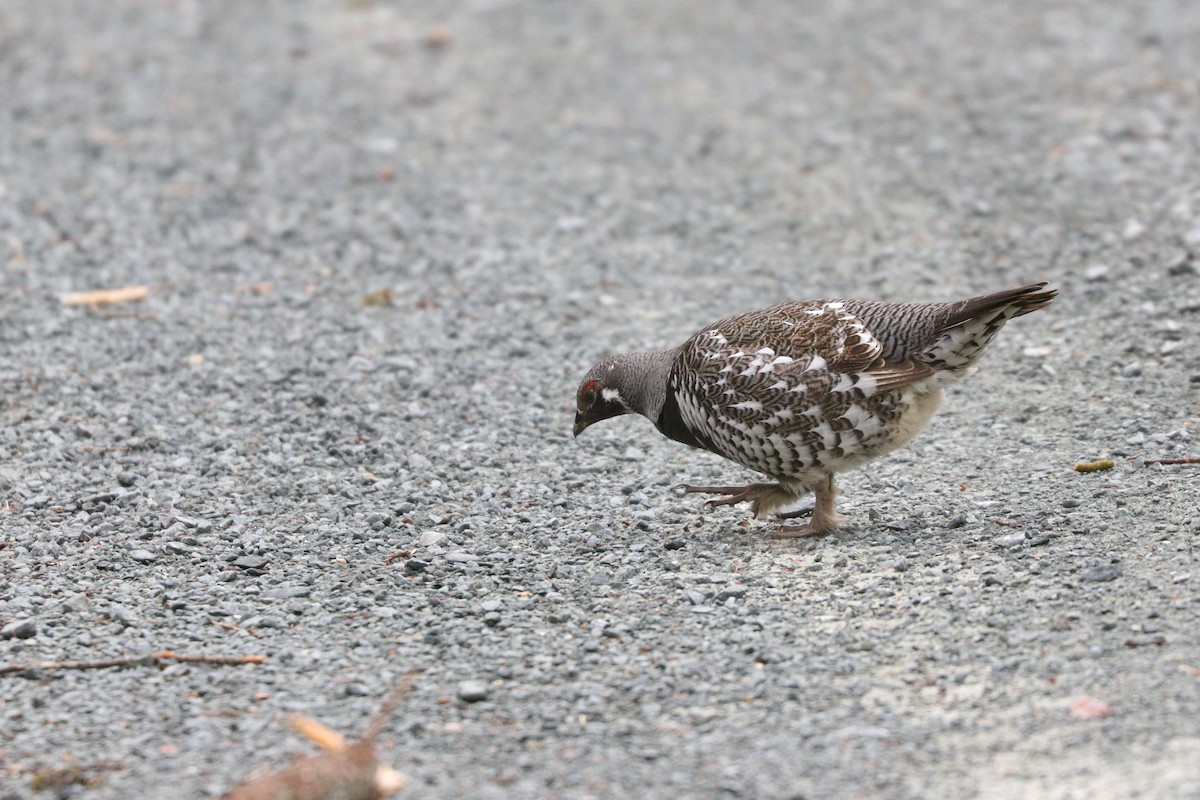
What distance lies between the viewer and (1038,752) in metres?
4.77

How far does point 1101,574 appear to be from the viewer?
5.93 meters

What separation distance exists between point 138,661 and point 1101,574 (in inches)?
162

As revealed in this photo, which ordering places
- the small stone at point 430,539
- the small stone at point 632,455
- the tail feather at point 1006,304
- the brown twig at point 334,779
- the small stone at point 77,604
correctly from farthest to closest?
1. the small stone at point 632,455
2. the small stone at point 430,539
3. the tail feather at point 1006,304
4. the small stone at point 77,604
5. the brown twig at point 334,779

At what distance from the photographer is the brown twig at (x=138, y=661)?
560 cm

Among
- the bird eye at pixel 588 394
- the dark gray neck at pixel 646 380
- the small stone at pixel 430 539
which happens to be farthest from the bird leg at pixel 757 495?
the small stone at pixel 430 539

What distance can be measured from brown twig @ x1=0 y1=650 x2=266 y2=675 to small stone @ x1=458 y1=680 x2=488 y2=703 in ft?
2.99

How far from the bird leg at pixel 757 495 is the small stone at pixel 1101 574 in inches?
60.7

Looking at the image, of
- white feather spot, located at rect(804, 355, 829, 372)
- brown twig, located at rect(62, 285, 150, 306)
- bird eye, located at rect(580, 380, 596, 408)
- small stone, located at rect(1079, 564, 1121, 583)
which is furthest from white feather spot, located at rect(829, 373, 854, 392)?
brown twig, located at rect(62, 285, 150, 306)

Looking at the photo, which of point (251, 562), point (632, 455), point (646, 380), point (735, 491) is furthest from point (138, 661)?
point (632, 455)

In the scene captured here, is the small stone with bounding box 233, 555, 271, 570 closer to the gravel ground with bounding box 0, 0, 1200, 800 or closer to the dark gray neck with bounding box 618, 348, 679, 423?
the gravel ground with bounding box 0, 0, 1200, 800

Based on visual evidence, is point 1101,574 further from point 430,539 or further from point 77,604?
point 77,604

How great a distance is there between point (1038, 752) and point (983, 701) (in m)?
0.40

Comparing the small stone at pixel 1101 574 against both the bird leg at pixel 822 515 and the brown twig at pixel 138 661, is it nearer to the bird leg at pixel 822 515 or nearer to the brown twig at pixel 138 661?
the bird leg at pixel 822 515

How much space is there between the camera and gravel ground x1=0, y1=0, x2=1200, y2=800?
16.9 feet
